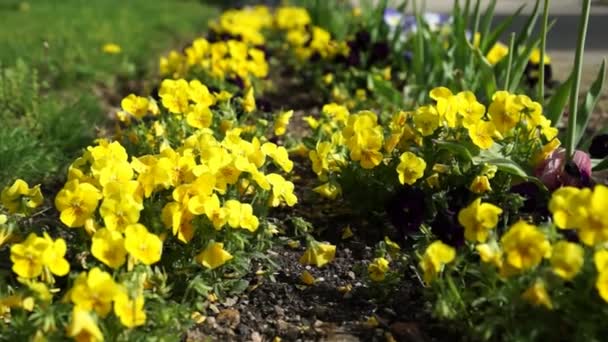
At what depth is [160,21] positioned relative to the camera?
294 inches

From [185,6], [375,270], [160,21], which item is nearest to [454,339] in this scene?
[375,270]

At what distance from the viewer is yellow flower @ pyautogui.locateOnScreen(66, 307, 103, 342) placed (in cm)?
190

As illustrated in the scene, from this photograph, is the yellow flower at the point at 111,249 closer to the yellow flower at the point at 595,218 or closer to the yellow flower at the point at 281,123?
A: the yellow flower at the point at 595,218

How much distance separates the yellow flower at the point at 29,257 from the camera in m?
2.09

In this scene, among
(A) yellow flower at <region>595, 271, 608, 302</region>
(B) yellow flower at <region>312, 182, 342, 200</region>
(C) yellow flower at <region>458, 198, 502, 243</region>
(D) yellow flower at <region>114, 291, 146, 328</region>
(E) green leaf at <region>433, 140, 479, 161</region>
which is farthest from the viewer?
(B) yellow flower at <region>312, 182, 342, 200</region>

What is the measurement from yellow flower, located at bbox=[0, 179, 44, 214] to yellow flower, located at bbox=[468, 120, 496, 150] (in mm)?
1262

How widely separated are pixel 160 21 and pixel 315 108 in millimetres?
2997

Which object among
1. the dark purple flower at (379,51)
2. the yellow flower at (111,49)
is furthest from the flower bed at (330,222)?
the yellow flower at (111,49)

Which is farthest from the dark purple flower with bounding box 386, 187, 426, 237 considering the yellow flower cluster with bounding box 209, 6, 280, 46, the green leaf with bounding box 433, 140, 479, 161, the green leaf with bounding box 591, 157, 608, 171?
the yellow flower cluster with bounding box 209, 6, 280, 46

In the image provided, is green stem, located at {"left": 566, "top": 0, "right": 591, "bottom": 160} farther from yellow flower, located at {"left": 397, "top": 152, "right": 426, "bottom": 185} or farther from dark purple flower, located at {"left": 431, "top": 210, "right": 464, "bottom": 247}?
dark purple flower, located at {"left": 431, "top": 210, "right": 464, "bottom": 247}

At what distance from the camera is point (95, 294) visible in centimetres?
200

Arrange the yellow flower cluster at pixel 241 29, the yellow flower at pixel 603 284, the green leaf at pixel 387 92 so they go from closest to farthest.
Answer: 1. the yellow flower at pixel 603 284
2. the green leaf at pixel 387 92
3. the yellow flower cluster at pixel 241 29

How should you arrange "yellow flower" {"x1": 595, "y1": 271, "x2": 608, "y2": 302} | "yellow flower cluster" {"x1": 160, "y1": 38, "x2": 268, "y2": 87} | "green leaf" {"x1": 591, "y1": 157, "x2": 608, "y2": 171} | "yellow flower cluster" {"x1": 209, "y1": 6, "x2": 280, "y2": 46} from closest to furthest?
"yellow flower" {"x1": 595, "y1": 271, "x2": 608, "y2": 302}
"green leaf" {"x1": 591, "y1": 157, "x2": 608, "y2": 171}
"yellow flower cluster" {"x1": 160, "y1": 38, "x2": 268, "y2": 87}
"yellow flower cluster" {"x1": 209, "y1": 6, "x2": 280, "y2": 46}

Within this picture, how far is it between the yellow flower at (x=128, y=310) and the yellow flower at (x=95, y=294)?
0.02m
